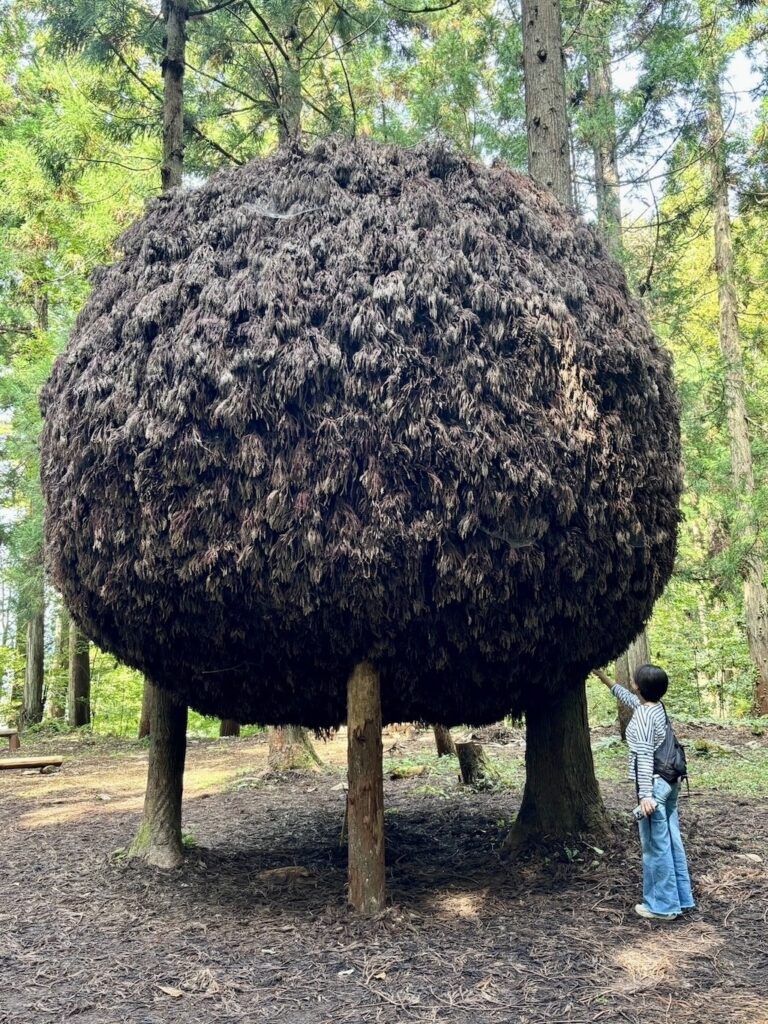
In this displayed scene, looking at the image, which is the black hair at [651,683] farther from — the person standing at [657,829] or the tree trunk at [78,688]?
the tree trunk at [78,688]

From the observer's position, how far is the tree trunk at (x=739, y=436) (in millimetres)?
12633

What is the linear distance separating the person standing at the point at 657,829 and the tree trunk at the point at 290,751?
6101mm

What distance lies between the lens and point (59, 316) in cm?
1340

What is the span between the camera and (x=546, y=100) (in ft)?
21.8

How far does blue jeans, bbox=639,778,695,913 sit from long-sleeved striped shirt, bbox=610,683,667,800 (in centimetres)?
7

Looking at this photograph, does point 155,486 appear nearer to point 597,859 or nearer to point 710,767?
point 597,859

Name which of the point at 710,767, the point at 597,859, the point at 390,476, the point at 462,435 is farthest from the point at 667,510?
the point at 710,767

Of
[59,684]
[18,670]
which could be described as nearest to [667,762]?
[18,670]

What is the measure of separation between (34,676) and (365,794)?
15816mm

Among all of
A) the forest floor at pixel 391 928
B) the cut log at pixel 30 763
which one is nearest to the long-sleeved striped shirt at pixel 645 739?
the forest floor at pixel 391 928

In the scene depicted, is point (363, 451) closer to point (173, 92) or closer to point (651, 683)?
point (651, 683)

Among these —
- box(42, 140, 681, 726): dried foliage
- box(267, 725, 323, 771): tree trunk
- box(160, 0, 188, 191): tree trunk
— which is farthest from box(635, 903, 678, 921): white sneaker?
box(160, 0, 188, 191): tree trunk

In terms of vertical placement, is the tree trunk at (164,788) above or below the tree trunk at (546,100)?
below

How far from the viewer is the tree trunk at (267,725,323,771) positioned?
970 cm
